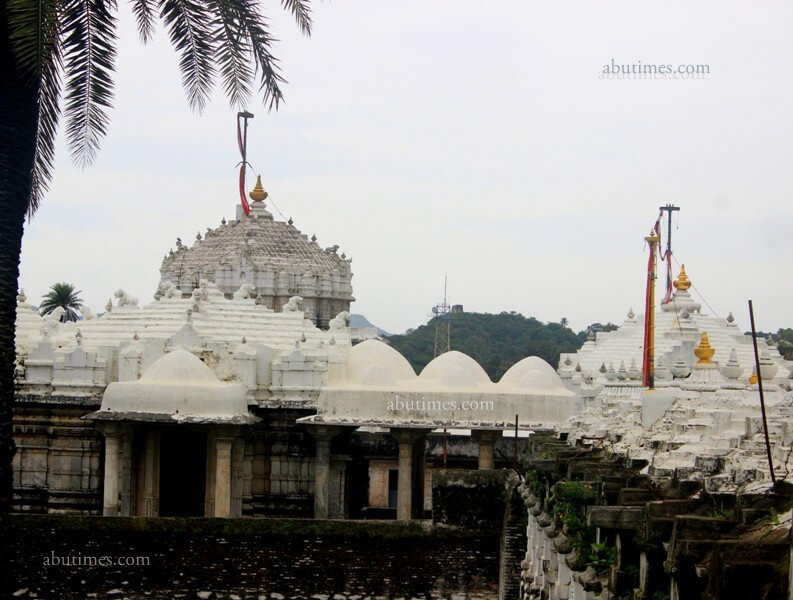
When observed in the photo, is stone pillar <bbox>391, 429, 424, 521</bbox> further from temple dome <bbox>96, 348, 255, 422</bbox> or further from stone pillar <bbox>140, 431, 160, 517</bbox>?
stone pillar <bbox>140, 431, 160, 517</bbox>

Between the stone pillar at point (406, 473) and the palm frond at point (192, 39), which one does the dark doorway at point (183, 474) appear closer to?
the stone pillar at point (406, 473)

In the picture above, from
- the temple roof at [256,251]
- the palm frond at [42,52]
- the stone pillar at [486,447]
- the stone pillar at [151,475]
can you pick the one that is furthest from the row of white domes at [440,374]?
the palm frond at [42,52]

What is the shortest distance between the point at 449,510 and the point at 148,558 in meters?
6.09

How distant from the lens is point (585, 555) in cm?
1708

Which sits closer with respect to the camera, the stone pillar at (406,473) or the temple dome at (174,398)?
the temple dome at (174,398)

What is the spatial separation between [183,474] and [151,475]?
2.54 metres

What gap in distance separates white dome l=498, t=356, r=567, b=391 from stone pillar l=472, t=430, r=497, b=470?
1.40 metres

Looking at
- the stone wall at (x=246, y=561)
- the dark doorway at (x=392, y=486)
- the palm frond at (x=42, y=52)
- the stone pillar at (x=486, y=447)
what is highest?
the palm frond at (x=42, y=52)

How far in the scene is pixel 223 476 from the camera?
32.6 m

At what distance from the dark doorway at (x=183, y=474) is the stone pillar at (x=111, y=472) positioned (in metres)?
2.56

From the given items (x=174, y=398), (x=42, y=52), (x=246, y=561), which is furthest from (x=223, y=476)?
(x=42, y=52)

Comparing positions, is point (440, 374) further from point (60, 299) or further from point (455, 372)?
point (60, 299)

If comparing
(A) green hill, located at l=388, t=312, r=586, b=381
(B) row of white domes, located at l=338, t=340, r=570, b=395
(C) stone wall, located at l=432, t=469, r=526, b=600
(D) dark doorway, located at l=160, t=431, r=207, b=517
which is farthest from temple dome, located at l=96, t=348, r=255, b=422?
(A) green hill, located at l=388, t=312, r=586, b=381

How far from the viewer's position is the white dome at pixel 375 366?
3566cm
